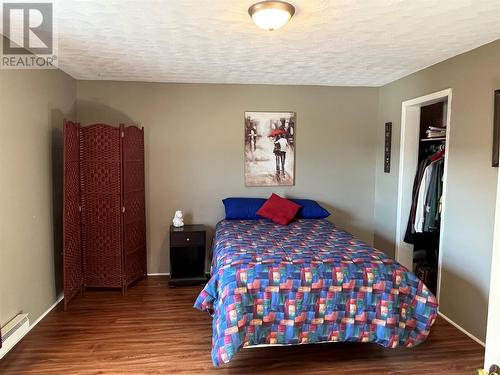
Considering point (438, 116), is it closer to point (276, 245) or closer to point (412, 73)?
point (412, 73)

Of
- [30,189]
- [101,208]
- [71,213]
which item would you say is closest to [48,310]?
[71,213]

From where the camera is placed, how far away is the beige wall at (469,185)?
2.64 meters

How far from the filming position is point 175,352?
2568 mm

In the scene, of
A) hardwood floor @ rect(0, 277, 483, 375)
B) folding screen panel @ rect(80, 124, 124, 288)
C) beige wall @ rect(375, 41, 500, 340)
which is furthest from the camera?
folding screen panel @ rect(80, 124, 124, 288)

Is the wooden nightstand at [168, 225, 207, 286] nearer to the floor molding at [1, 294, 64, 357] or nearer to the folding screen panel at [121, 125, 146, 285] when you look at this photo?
the folding screen panel at [121, 125, 146, 285]

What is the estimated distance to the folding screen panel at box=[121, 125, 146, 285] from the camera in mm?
3666

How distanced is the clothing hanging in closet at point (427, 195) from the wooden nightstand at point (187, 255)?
221 cm

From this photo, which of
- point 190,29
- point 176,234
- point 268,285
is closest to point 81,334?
point 176,234

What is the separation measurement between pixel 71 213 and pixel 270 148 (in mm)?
2267

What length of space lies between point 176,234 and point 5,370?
1851 millimetres

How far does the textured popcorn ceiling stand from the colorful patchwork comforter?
1597mm

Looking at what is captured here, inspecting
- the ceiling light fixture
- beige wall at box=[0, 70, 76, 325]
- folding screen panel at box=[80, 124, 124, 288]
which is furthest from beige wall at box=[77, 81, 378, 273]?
the ceiling light fixture

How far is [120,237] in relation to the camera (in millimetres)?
3627

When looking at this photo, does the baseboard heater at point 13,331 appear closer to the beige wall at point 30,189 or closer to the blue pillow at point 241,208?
the beige wall at point 30,189
